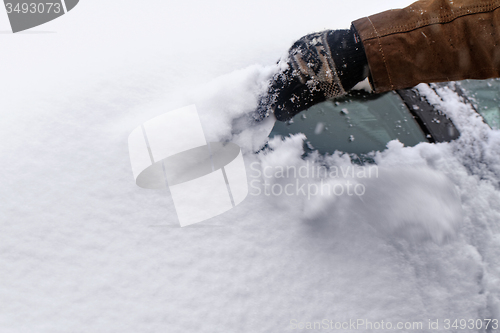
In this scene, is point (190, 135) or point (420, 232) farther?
point (190, 135)

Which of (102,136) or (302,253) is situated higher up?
(102,136)

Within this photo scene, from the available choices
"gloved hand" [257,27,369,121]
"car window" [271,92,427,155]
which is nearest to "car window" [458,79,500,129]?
"car window" [271,92,427,155]

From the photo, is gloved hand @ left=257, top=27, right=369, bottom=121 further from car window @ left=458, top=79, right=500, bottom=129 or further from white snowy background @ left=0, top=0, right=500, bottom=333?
car window @ left=458, top=79, right=500, bottom=129

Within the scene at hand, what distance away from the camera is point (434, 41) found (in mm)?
653

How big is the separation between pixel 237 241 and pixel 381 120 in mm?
466

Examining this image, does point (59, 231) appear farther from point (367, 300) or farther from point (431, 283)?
point (431, 283)

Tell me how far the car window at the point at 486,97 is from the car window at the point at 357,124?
0.18m

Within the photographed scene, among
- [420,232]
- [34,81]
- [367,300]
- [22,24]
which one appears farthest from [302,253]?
[22,24]

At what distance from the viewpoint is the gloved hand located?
0.67 metres

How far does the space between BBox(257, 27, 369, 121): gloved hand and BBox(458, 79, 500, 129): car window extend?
304 millimetres

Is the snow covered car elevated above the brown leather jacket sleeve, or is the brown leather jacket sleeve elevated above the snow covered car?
the brown leather jacket sleeve

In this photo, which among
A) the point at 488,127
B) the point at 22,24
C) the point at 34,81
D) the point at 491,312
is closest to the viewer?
the point at 491,312

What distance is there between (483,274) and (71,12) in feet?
5.62

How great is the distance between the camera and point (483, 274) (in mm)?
622
